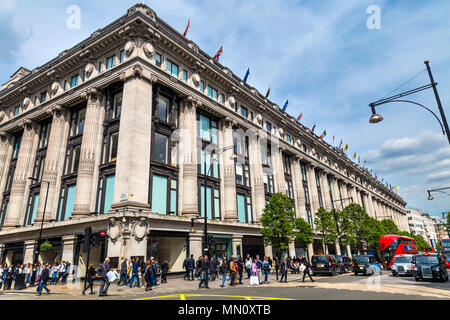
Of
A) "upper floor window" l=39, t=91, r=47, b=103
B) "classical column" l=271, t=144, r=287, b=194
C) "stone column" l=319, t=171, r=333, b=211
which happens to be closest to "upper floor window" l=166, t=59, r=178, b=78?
"upper floor window" l=39, t=91, r=47, b=103

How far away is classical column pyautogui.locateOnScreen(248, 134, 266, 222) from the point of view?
3625 centimetres

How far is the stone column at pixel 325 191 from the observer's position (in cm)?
5516

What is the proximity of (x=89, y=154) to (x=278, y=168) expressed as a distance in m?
27.2

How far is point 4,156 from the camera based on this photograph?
126 ft

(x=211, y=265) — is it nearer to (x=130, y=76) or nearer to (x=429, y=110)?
(x=429, y=110)

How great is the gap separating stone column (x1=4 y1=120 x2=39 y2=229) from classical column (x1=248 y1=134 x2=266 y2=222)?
27848 millimetres

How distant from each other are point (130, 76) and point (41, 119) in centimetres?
1720

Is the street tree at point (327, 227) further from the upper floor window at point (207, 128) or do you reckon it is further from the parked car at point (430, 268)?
the parked car at point (430, 268)

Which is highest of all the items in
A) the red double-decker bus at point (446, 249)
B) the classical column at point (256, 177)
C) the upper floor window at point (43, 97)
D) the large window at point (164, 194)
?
the upper floor window at point (43, 97)

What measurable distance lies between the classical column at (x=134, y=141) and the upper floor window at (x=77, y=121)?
29.1 feet

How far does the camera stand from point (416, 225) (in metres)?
154

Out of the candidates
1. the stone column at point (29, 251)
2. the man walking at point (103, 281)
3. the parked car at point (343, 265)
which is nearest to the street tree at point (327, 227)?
the parked car at point (343, 265)

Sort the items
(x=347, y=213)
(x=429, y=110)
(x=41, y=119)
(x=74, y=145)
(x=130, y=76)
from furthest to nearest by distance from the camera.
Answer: (x=347, y=213)
(x=41, y=119)
(x=74, y=145)
(x=130, y=76)
(x=429, y=110)
